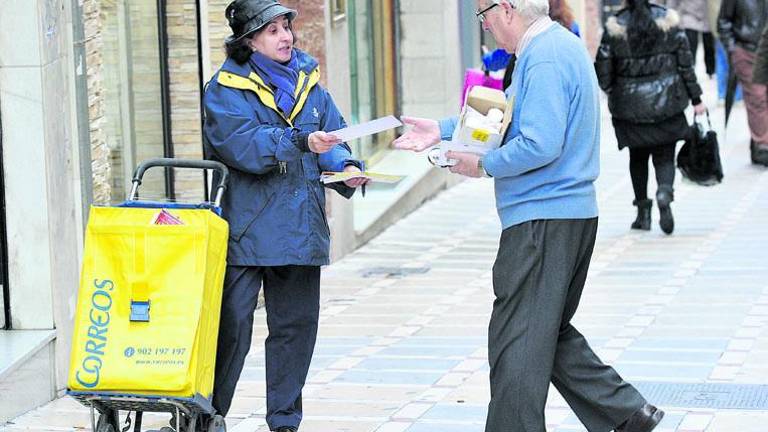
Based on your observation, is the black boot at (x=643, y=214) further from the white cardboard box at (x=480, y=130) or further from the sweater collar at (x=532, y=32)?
the sweater collar at (x=532, y=32)

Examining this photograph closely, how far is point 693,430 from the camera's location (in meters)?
6.90

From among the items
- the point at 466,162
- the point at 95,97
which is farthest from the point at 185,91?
the point at 466,162

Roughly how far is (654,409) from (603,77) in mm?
6298

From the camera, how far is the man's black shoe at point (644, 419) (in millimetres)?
6262

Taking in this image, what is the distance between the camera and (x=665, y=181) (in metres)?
12.6

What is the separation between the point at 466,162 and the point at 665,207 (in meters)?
6.66

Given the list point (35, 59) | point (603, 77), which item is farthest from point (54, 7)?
point (603, 77)

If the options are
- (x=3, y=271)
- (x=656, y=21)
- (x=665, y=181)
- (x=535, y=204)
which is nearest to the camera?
(x=535, y=204)

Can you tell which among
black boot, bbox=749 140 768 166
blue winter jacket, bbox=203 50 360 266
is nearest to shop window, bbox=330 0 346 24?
black boot, bbox=749 140 768 166

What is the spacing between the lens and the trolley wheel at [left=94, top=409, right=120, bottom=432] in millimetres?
6035

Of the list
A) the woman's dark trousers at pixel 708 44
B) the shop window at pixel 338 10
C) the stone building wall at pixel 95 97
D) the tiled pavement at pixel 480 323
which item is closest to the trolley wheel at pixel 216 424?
the tiled pavement at pixel 480 323

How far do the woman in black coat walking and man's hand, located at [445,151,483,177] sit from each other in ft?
21.0

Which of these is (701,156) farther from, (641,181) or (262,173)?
(262,173)

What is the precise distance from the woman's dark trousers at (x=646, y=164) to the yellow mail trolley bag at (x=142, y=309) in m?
7.16
